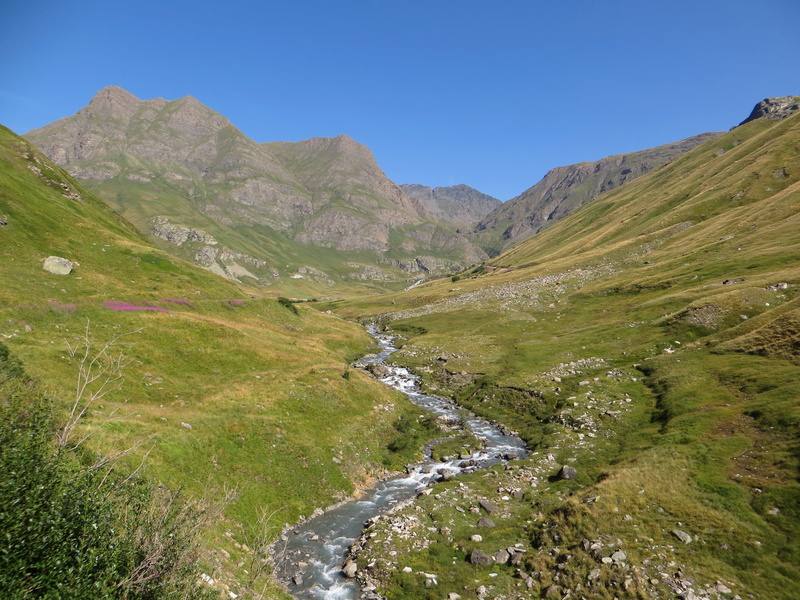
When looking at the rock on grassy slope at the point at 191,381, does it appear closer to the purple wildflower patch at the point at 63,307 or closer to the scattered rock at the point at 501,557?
the purple wildflower patch at the point at 63,307

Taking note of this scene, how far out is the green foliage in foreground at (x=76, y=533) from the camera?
11359 mm

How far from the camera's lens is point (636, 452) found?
35.2 m

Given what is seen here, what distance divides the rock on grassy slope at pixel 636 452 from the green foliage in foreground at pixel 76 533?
48.3 ft

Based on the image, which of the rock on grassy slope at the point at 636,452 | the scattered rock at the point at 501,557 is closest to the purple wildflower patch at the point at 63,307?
the rock on grassy slope at the point at 636,452

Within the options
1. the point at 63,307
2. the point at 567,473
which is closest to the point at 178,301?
the point at 63,307

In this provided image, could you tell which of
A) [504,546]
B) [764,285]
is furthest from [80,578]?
Result: [764,285]

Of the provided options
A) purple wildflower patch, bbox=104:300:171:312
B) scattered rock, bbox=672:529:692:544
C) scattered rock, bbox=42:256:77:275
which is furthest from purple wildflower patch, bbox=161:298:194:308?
scattered rock, bbox=672:529:692:544

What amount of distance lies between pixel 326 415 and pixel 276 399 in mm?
6492

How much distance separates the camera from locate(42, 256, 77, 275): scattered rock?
191 feet

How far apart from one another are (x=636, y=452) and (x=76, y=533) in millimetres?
41267

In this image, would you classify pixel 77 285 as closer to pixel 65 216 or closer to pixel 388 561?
pixel 65 216

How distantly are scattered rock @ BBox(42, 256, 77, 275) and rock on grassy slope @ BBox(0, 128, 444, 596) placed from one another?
804 millimetres

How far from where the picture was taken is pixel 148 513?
51.1 ft

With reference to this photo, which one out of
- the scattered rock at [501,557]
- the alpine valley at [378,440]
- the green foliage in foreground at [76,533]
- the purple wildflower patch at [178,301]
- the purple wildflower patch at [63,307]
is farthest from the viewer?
the purple wildflower patch at [178,301]
